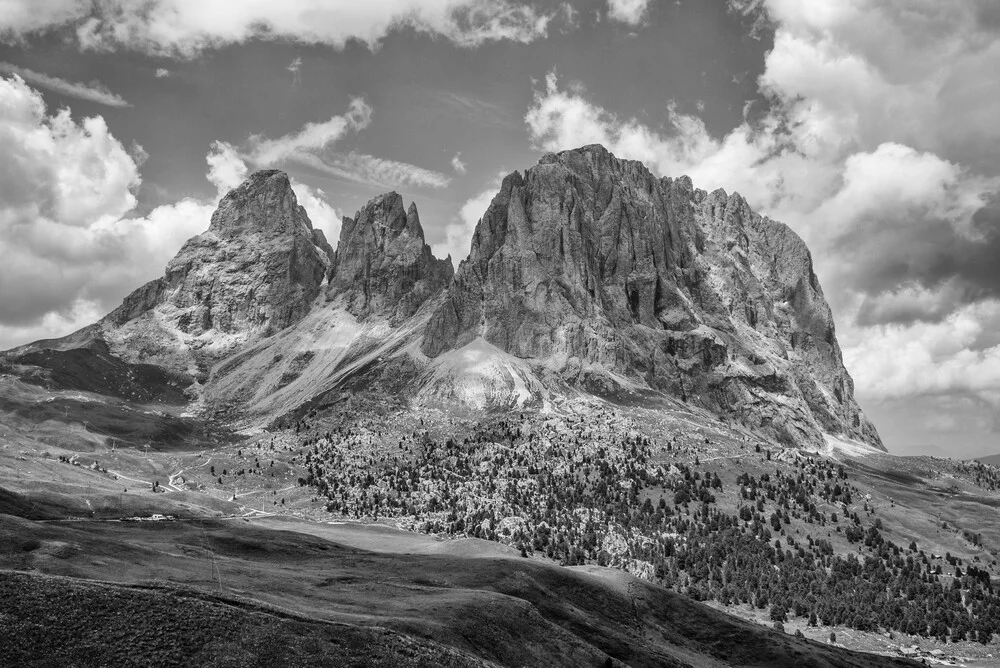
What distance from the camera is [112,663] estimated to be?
68.2 meters

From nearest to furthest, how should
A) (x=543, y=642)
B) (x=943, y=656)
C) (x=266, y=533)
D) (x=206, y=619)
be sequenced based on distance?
(x=206, y=619), (x=543, y=642), (x=266, y=533), (x=943, y=656)

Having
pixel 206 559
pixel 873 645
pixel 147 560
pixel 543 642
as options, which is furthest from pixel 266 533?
pixel 873 645

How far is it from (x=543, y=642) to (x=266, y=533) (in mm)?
92390

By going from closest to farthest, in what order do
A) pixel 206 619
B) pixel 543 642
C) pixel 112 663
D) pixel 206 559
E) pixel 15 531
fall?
pixel 112 663, pixel 206 619, pixel 543 642, pixel 15 531, pixel 206 559

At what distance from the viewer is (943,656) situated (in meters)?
191

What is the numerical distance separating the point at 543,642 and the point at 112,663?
2257 inches

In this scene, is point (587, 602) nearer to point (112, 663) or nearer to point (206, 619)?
point (206, 619)

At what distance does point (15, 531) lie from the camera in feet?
376

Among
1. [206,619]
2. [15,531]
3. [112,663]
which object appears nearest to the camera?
[112,663]

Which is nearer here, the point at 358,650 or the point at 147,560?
the point at 358,650

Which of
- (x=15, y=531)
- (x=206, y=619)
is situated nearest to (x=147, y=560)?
(x=15, y=531)

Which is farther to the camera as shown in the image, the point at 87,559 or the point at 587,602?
the point at 587,602

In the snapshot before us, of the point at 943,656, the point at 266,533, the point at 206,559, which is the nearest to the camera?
the point at 206,559

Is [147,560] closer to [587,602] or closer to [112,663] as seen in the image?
[112,663]
